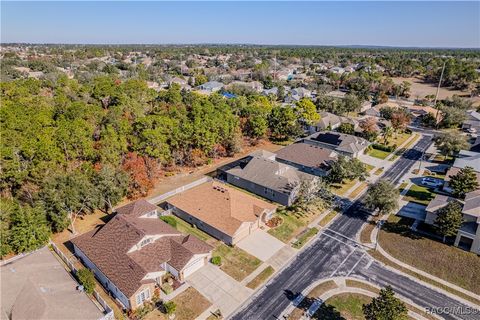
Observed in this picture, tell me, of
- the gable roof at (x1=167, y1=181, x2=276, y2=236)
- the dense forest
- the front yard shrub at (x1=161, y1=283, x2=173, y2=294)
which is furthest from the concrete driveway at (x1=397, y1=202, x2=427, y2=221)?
the front yard shrub at (x1=161, y1=283, x2=173, y2=294)

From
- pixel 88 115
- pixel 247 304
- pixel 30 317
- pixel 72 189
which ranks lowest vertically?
pixel 247 304

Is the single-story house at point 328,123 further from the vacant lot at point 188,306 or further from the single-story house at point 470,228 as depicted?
the vacant lot at point 188,306

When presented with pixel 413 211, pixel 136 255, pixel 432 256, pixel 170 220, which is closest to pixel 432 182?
pixel 413 211

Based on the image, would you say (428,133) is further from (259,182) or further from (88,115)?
(88,115)

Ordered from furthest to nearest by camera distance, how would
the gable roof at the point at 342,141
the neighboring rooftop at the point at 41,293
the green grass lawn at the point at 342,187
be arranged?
the gable roof at the point at 342,141 → the green grass lawn at the point at 342,187 → the neighboring rooftop at the point at 41,293

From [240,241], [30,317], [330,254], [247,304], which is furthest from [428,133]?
[30,317]

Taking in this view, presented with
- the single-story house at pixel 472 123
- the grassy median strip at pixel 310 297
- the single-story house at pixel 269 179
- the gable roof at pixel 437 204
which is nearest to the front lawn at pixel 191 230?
the grassy median strip at pixel 310 297

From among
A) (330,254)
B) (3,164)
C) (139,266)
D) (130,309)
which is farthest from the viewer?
(3,164)
